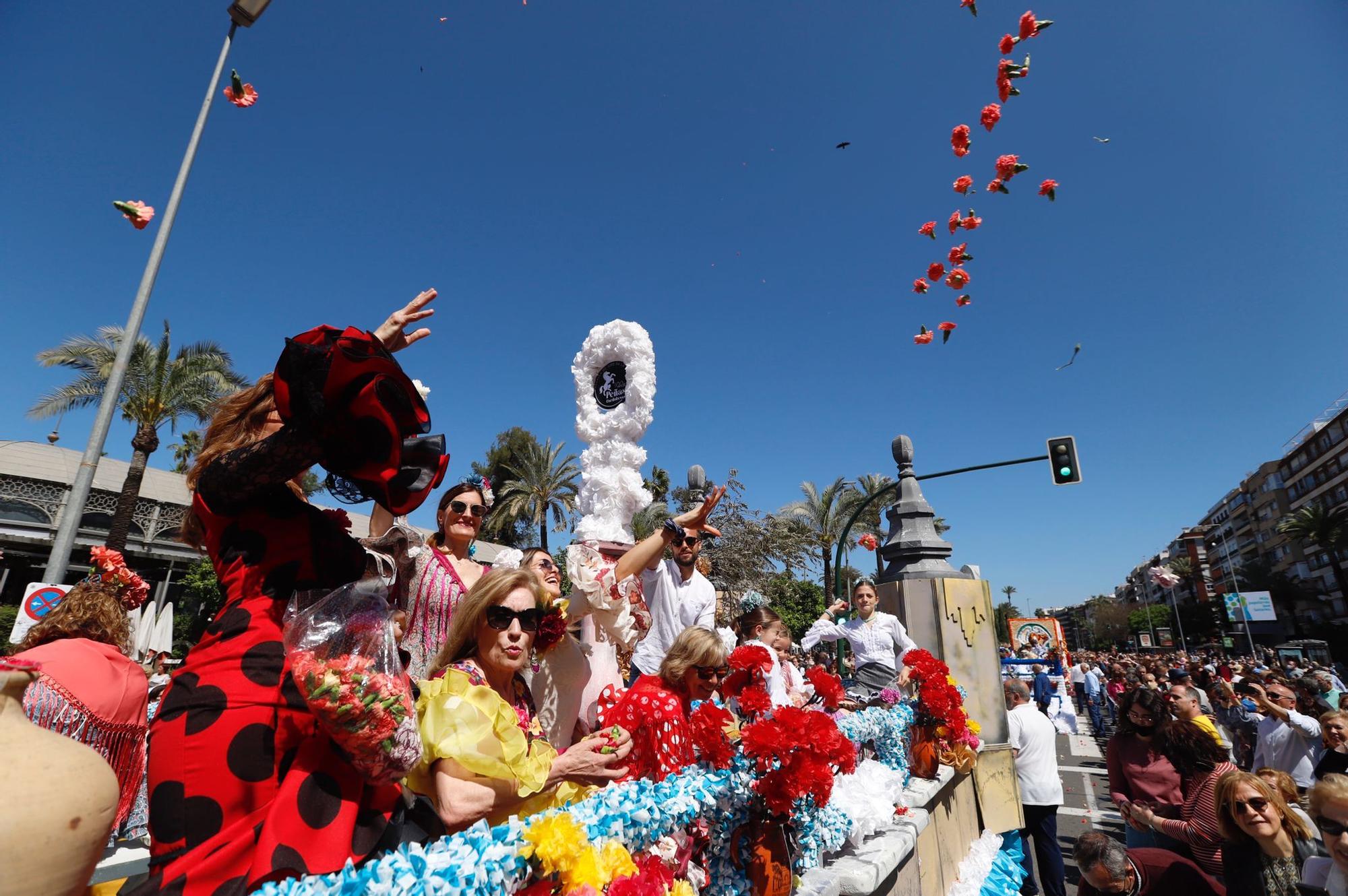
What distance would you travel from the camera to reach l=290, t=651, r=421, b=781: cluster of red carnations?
1.38 meters

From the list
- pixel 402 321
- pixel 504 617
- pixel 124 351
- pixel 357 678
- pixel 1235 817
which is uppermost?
pixel 124 351

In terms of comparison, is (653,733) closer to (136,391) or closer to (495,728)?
(495,728)

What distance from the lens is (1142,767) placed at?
4898 millimetres

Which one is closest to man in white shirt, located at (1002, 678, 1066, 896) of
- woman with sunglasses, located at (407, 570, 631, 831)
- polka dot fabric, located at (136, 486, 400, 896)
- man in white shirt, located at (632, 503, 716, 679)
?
man in white shirt, located at (632, 503, 716, 679)

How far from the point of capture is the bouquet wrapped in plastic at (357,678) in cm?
139

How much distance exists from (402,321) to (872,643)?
5561 mm

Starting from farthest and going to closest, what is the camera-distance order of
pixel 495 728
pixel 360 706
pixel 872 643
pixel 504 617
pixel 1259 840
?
pixel 872 643, pixel 1259 840, pixel 504 617, pixel 495 728, pixel 360 706

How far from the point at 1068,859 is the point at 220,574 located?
9994mm

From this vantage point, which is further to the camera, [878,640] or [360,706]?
[878,640]

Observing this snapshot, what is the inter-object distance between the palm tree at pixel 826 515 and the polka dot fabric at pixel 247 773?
1023 inches

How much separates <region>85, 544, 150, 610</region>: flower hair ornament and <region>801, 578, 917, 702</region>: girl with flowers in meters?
5.36

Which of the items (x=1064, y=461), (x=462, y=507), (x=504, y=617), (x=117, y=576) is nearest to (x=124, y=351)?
(x=117, y=576)

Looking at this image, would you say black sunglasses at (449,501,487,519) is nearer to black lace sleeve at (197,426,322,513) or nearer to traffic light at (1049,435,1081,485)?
black lace sleeve at (197,426,322,513)

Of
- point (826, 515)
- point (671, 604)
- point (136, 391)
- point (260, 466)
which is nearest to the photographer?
point (260, 466)
